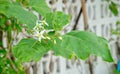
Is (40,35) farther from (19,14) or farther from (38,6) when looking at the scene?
(38,6)

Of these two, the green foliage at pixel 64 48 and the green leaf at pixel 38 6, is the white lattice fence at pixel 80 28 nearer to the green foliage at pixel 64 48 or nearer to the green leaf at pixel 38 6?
the green leaf at pixel 38 6

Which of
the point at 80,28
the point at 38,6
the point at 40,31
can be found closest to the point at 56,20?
the point at 40,31

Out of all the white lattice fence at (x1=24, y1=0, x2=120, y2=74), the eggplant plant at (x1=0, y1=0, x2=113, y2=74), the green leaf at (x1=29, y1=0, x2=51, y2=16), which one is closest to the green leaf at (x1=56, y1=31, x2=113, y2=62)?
the eggplant plant at (x1=0, y1=0, x2=113, y2=74)

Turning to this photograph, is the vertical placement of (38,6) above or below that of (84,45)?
above

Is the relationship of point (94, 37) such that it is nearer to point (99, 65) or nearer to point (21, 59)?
point (21, 59)

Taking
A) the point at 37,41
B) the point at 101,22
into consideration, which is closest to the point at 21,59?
the point at 37,41

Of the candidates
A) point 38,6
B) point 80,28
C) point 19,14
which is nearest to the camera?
point 19,14
